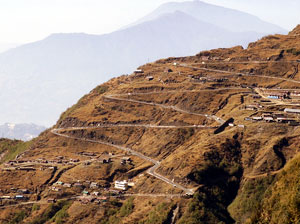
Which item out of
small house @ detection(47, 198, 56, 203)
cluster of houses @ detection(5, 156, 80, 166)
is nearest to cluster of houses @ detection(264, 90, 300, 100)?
cluster of houses @ detection(5, 156, 80, 166)

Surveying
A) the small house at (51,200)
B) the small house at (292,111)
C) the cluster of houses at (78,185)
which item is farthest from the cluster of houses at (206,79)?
the small house at (51,200)

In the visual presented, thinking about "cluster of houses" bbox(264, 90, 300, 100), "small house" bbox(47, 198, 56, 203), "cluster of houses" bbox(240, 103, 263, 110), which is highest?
"cluster of houses" bbox(264, 90, 300, 100)

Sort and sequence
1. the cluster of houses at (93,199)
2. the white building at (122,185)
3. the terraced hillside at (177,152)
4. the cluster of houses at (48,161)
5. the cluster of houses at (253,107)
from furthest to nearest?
the cluster of houses at (48,161) < the cluster of houses at (253,107) < the white building at (122,185) < the cluster of houses at (93,199) < the terraced hillside at (177,152)

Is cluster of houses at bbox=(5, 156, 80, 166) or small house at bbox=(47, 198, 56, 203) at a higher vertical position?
cluster of houses at bbox=(5, 156, 80, 166)

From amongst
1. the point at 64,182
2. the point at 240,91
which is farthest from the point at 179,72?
the point at 64,182

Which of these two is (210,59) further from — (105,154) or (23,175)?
(23,175)

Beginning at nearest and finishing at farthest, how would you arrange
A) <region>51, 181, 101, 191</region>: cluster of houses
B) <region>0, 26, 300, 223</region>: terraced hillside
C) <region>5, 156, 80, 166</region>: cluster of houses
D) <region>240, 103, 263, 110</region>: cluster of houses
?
<region>0, 26, 300, 223</region>: terraced hillside → <region>51, 181, 101, 191</region>: cluster of houses → <region>240, 103, 263, 110</region>: cluster of houses → <region>5, 156, 80, 166</region>: cluster of houses

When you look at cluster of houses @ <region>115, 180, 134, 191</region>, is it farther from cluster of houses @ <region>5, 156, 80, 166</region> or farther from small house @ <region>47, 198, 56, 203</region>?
cluster of houses @ <region>5, 156, 80, 166</region>

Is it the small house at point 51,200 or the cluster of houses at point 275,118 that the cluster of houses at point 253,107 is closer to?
the cluster of houses at point 275,118
